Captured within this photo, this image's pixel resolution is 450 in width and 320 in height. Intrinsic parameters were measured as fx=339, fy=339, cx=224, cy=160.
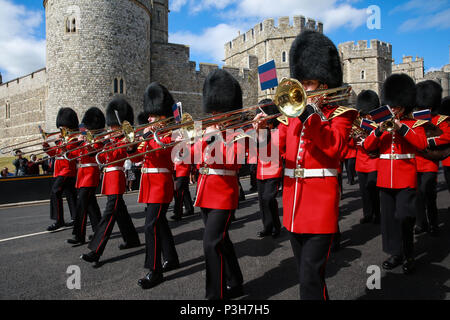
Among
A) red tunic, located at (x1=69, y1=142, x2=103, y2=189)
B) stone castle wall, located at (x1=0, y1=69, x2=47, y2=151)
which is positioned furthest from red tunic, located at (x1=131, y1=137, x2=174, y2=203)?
stone castle wall, located at (x1=0, y1=69, x2=47, y2=151)

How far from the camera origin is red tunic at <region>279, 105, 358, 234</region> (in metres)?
2.41

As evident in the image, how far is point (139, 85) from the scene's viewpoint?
2459cm

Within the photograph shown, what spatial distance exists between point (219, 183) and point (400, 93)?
9.33 feet

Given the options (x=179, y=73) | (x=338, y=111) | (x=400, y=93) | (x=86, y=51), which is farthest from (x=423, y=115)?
(x=179, y=73)

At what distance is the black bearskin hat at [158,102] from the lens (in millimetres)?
4879

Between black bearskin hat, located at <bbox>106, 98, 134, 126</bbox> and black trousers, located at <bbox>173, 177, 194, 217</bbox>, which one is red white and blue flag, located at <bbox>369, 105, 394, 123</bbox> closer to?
black bearskin hat, located at <bbox>106, 98, 134, 126</bbox>

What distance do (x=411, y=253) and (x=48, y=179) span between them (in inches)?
392

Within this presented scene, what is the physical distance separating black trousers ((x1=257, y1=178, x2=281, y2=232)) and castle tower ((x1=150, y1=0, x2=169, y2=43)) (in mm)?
34836

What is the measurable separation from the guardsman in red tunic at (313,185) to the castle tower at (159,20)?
122 ft

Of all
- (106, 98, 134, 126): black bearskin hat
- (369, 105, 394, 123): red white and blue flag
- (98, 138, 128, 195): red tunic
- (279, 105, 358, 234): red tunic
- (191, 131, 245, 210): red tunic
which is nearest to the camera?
(279, 105, 358, 234): red tunic

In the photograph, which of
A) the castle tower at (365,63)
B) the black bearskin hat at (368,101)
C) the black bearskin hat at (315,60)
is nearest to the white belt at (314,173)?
the black bearskin hat at (315,60)

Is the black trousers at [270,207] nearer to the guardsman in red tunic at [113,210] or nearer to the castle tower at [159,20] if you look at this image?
the guardsman in red tunic at [113,210]

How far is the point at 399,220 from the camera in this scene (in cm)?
377

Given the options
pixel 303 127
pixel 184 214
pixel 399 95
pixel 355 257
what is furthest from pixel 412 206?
pixel 184 214
